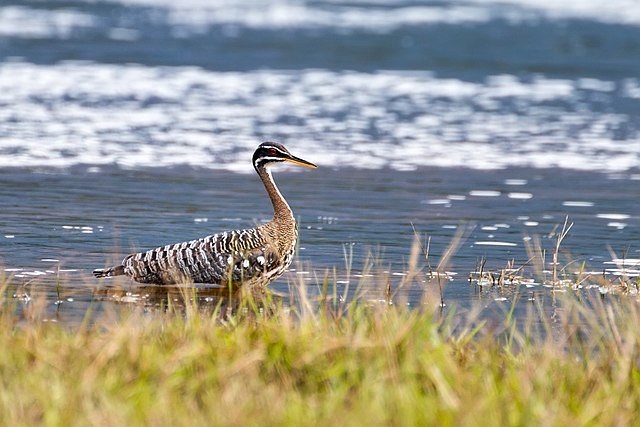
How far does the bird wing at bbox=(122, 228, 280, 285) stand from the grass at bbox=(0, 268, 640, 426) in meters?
2.67

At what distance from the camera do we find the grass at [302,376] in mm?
6457

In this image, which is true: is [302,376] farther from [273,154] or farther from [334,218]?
[334,218]

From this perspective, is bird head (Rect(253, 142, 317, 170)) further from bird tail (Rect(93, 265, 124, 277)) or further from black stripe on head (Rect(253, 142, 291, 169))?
bird tail (Rect(93, 265, 124, 277))

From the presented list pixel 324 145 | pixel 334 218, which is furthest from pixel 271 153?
pixel 324 145

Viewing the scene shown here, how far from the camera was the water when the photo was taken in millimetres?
13992

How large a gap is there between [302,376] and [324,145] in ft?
49.7

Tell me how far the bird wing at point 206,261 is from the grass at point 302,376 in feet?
8.75

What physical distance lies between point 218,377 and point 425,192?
1112 centimetres

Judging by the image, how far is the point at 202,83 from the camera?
1277 inches

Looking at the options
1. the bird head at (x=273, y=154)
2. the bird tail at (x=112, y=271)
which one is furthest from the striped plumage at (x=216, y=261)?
the bird head at (x=273, y=154)

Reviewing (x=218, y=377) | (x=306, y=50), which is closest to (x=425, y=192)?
(x=218, y=377)

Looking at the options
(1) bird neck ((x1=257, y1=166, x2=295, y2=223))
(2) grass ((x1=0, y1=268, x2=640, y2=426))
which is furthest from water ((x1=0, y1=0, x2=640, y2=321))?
(2) grass ((x1=0, y1=268, x2=640, y2=426))

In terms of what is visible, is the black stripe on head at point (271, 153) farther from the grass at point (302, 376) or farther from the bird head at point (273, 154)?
the grass at point (302, 376)

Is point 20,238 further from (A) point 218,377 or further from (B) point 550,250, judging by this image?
(A) point 218,377
